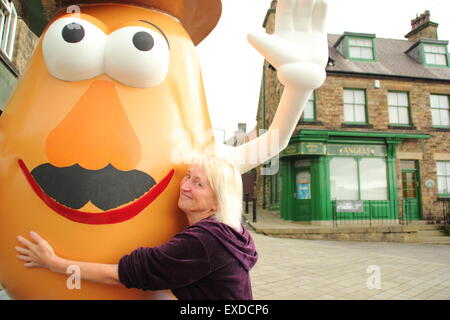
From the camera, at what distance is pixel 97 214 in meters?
1.31

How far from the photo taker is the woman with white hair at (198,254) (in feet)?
3.87

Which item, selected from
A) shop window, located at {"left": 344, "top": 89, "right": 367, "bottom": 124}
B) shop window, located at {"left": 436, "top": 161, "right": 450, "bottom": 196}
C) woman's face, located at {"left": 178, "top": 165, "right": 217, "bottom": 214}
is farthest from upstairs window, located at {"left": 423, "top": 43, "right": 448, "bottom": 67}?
woman's face, located at {"left": 178, "top": 165, "right": 217, "bottom": 214}

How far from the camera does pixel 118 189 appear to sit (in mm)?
1330

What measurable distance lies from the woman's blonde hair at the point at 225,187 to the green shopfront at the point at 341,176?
9.84 metres

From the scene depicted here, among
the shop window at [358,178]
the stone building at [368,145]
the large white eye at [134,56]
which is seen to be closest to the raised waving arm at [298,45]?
the large white eye at [134,56]

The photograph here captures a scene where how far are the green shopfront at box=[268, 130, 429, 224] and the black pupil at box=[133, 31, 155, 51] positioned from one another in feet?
32.4

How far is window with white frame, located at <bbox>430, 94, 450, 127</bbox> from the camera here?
488 inches

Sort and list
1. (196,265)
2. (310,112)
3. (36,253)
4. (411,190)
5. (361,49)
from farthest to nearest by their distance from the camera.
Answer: (361,49), (411,190), (310,112), (36,253), (196,265)

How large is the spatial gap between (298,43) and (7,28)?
210 inches

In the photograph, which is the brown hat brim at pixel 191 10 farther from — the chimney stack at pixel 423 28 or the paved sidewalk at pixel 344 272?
the chimney stack at pixel 423 28

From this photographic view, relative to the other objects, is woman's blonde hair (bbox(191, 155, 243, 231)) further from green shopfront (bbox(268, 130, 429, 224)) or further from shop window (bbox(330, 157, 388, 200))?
shop window (bbox(330, 157, 388, 200))

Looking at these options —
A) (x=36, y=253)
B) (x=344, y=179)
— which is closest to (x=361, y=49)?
(x=344, y=179)

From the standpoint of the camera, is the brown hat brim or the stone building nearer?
Result: the brown hat brim

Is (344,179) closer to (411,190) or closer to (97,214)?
(411,190)
